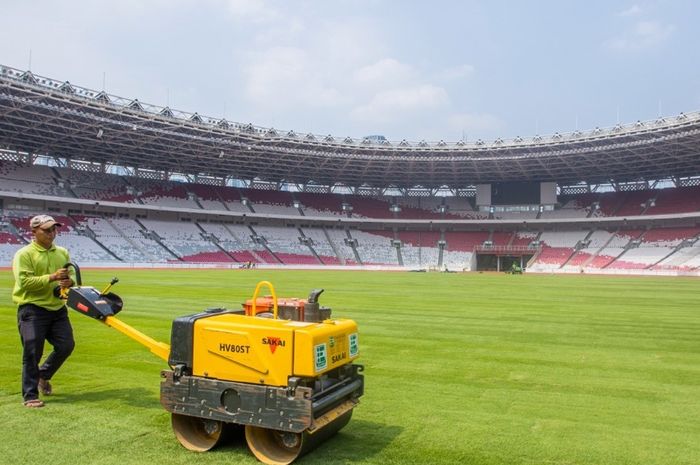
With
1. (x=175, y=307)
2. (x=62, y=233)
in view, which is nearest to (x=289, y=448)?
(x=175, y=307)

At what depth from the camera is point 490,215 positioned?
78875 mm

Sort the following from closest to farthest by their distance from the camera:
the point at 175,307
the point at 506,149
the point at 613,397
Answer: the point at 613,397
the point at 175,307
the point at 506,149

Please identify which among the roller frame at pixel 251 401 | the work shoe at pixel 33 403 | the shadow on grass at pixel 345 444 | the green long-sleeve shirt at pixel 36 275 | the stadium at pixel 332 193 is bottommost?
the shadow on grass at pixel 345 444

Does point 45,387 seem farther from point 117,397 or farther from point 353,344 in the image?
point 353,344

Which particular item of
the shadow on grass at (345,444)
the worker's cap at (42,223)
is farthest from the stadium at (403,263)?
the worker's cap at (42,223)

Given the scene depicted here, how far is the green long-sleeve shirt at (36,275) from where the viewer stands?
240 inches

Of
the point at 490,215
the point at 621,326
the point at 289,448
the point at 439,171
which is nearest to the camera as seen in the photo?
the point at 289,448

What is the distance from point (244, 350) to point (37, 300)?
10.0ft

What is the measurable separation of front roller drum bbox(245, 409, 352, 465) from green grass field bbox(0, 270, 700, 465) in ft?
0.38

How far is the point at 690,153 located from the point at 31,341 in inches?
2515

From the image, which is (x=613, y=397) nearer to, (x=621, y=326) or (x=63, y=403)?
(x=63, y=403)

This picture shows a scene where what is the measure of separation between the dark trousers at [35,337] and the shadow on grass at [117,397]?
1.31 ft

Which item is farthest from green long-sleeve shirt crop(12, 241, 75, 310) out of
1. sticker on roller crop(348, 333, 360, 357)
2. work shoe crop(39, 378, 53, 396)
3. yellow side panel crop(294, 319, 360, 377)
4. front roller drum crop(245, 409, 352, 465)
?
sticker on roller crop(348, 333, 360, 357)

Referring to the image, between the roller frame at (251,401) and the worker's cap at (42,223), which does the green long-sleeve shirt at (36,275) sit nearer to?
the worker's cap at (42,223)
